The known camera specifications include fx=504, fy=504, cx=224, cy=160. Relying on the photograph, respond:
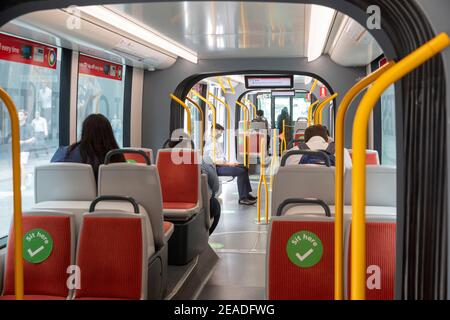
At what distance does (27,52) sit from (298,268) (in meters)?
3.36

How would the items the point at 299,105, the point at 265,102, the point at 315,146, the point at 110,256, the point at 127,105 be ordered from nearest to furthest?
the point at 110,256 → the point at 315,146 → the point at 127,105 → the point at 265,102 → the point at 299,105

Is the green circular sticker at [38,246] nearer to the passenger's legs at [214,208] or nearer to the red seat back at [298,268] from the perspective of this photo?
the red seat back at [298,268]

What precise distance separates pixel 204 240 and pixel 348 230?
10.9ft

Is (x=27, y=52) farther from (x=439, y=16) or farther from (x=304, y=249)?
(x=439, y=16)

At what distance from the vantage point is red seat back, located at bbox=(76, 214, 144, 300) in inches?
112

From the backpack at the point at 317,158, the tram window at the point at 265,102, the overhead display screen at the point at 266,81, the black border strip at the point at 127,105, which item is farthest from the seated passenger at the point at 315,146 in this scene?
the tram window at the point at 265,102

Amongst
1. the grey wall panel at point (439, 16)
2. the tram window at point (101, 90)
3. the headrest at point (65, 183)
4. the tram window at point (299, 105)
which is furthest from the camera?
the tram window at point (299, 105)

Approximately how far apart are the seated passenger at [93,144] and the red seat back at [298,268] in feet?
6.19

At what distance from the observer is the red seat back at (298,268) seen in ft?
7.97

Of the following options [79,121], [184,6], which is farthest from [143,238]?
[79,121]

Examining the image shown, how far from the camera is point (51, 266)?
2.89 metres

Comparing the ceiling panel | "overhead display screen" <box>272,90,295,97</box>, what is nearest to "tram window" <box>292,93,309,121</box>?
"overhead display screen" <box>272,90,295,97</box>

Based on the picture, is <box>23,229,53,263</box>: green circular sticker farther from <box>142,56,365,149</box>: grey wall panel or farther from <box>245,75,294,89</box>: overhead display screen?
<box>245,75,294,89</box>: overhead display screen

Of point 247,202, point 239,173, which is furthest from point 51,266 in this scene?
point 247,202
